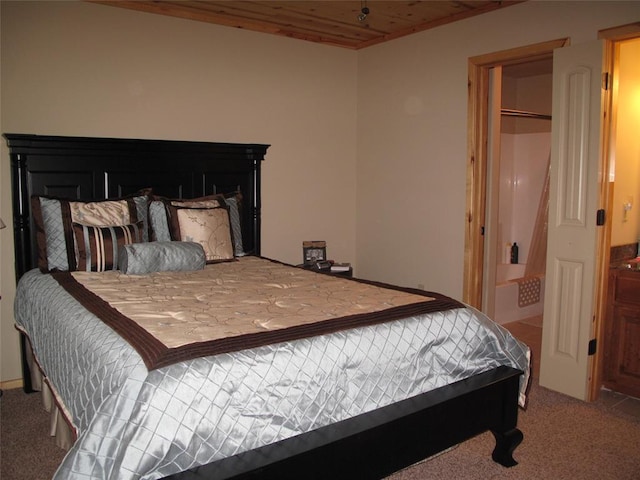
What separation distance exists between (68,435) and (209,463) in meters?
1.03

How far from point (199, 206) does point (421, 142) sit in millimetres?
1727

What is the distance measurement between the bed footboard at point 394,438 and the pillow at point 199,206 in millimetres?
1948

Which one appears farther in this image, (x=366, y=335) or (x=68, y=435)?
(x=68, y=435)

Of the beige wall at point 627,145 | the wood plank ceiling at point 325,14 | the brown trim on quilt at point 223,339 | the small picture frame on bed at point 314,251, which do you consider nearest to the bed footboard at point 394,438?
the brown trim on quilt at point 223,339

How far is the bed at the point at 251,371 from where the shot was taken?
5.04ft

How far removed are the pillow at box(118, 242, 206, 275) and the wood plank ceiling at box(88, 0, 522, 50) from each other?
161 cm

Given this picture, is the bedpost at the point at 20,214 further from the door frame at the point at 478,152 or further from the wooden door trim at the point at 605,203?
the wooden door trim at the point at 605,203

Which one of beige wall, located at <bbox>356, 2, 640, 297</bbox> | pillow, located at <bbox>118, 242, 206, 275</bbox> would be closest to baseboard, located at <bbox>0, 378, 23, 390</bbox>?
pillow, located at <bbox>118, 242, 206, 275</bbox>

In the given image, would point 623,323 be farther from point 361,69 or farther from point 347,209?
point 361,69

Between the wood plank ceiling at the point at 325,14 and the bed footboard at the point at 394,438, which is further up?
the wood plank ceiling at the point at 325,14

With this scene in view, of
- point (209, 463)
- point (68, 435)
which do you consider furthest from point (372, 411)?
point (68, 435)

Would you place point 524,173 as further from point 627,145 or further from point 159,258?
point 159,258

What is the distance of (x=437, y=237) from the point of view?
4.02 metres

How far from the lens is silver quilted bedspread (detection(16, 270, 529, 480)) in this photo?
1.50 metres
